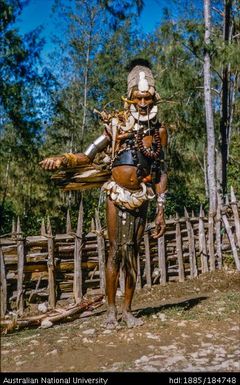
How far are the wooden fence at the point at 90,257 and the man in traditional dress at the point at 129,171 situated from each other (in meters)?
3.06

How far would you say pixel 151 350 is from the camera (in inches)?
139

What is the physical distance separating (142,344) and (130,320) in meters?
0.51

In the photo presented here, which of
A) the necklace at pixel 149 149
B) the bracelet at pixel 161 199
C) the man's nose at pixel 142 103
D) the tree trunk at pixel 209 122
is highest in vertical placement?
the tree trunk at pixel 209 122

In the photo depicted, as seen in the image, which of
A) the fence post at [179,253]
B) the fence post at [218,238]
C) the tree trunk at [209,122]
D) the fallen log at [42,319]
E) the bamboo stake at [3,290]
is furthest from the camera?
the tree trunk at [209,122]

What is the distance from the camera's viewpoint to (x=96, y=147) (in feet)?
13.8

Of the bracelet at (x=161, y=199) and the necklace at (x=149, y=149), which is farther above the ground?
the necklace at (x=149, y=149)

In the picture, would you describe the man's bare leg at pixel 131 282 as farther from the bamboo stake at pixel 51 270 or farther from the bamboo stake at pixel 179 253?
the bamboo stake at pixel 179 253

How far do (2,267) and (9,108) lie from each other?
6462mm

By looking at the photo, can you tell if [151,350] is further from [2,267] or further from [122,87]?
[122,87]

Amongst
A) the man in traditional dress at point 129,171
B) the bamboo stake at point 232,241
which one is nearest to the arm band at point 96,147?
the man in traditional dress at point 129,171

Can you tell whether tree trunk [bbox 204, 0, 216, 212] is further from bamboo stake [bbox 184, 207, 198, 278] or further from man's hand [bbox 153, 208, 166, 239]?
man's hand [bbox 153, 208, 166, 239]

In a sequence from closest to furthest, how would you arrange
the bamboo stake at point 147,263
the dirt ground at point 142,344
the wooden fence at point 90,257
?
the dirt ground at point 142,344
the wooden fence at point 90,257
the bamboo stake at point 147,263

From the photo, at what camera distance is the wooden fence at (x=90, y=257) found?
7.24 meters

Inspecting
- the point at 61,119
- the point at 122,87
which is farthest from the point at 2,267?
the point at 122,87
